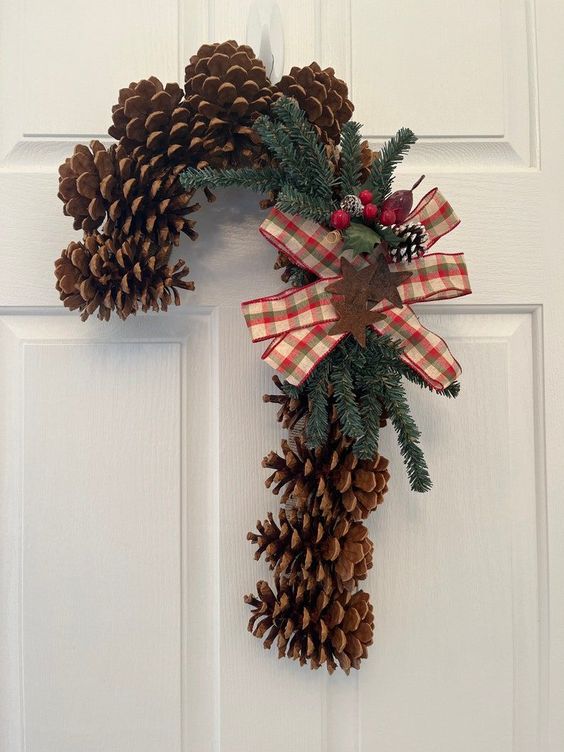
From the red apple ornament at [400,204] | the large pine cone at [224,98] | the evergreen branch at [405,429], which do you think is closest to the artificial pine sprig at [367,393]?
the evergreen branch at [405,429]

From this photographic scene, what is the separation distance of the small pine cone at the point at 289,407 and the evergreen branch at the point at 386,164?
0.19 m

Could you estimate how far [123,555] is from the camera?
1.93ft

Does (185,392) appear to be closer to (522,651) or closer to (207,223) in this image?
(207,223)

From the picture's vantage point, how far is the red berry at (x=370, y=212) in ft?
1.62

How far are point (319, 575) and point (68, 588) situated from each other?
0.85 ft

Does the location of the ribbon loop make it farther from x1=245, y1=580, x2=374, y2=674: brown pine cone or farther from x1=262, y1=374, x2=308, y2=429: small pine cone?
x1=245, y1=580, x2=374, y2=674: brown pine cone

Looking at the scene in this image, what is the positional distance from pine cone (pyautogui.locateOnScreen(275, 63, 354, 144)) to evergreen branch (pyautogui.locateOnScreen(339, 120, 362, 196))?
22 mm

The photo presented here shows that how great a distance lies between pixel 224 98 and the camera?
0.50 metres

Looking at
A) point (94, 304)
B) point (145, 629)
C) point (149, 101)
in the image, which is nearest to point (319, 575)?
point (145, 629)

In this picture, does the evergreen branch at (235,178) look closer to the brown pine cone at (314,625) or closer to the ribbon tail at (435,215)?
the ribbon tail at (435,215)

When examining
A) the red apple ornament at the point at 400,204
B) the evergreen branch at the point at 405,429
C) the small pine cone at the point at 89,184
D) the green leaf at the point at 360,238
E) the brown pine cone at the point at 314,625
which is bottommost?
the brown pine cone at the point at 314,625

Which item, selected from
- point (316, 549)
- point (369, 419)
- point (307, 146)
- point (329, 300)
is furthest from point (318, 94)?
point (316, 549)

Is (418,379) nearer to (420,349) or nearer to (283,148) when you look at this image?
(420,349)

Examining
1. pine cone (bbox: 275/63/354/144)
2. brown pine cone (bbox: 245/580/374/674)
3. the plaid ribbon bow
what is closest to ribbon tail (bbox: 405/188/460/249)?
the plaid ribbon bow
